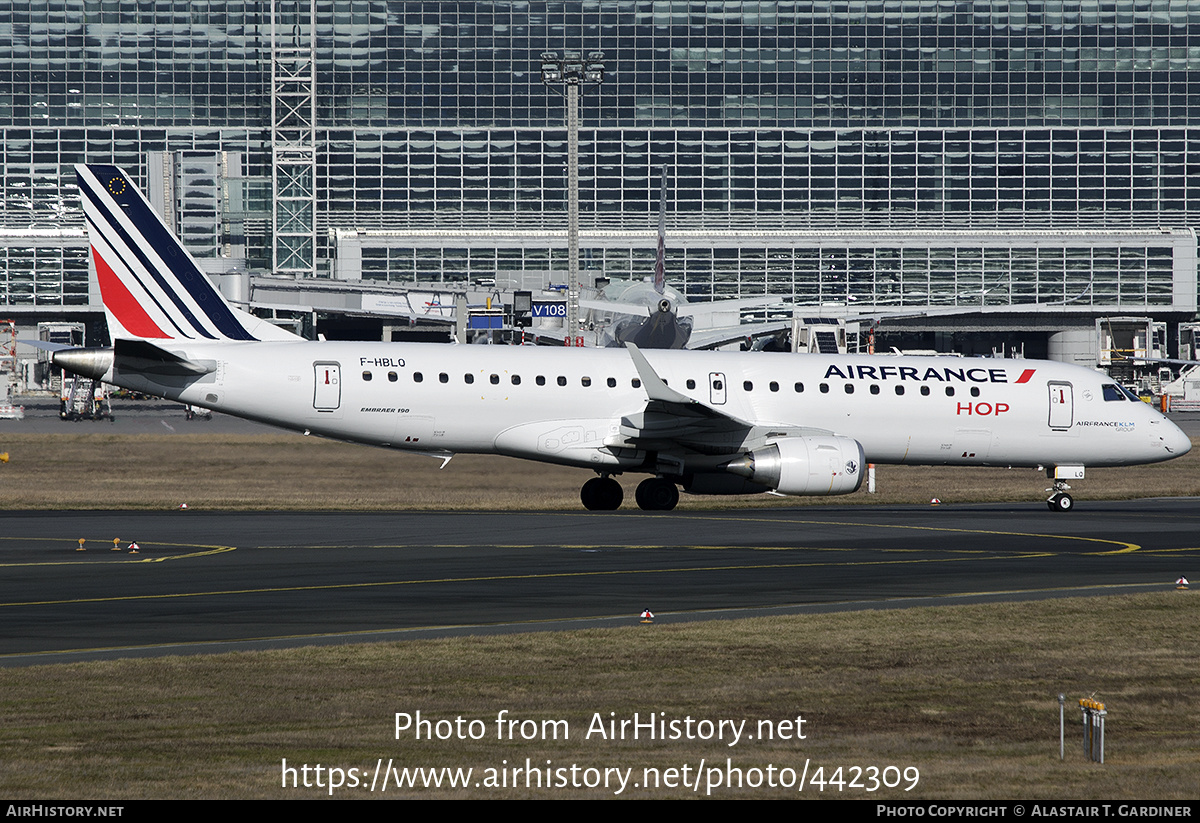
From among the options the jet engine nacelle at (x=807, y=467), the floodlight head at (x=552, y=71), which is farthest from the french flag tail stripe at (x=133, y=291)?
the floodlight head at (x=552, y=71)

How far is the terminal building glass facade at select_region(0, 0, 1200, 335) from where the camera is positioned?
5330 inches

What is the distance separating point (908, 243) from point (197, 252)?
210 feet

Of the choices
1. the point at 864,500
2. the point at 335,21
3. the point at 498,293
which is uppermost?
the point at 335,21

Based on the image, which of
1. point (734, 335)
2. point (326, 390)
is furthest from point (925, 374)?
point (734, 335)

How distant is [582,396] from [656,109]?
110 metres

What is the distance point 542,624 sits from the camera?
15852 mm

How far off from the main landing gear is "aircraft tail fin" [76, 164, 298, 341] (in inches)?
322

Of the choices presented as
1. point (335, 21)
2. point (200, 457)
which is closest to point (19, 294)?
point (335, 21)

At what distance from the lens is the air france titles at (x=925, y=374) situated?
32719mm

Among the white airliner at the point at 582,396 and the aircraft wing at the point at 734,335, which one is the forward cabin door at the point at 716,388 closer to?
the white airliner at the point at 582,396

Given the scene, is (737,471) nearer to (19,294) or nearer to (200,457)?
(200,457)

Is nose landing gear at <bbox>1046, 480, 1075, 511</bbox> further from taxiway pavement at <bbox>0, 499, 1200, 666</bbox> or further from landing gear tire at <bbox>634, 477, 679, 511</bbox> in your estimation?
landing gear tire at <bbox>634, 477, 679, 511</bbox>

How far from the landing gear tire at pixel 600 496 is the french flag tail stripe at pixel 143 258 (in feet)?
28.1

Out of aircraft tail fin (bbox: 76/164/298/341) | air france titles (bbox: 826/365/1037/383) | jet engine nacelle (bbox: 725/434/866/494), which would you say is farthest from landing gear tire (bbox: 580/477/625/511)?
aircraft tail fin (bbox: 76/164/298/341)
